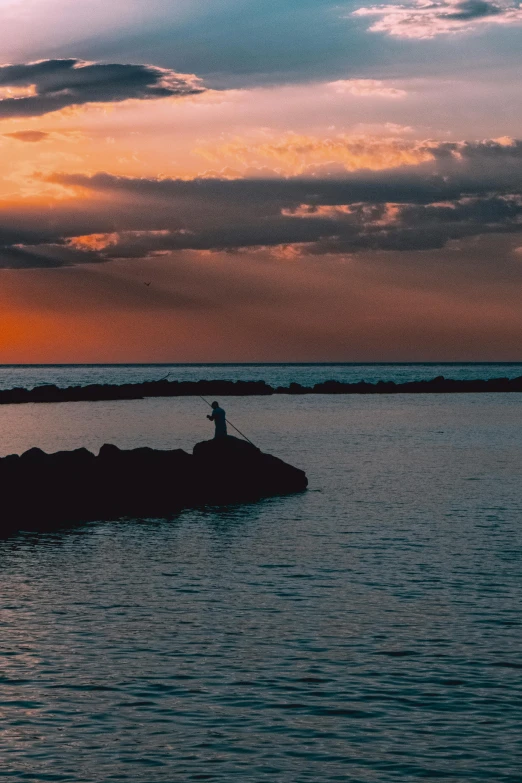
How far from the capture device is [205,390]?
388 ft

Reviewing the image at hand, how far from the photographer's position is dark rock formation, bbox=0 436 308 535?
29.2 metres

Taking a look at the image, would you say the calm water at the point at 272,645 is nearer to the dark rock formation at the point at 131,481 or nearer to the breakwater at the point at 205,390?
the dark rock formation at the point at 131,481

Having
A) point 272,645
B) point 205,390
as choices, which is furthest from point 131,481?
point 205,390

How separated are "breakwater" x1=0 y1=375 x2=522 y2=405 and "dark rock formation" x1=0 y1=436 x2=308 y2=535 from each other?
70134 mm

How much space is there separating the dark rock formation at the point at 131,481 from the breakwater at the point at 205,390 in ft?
230

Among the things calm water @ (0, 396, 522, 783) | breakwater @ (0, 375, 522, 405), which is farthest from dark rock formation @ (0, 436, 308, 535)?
breakwater @ (0, 375, 522, 405)

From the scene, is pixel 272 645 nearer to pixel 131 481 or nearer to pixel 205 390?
pixel 131 481

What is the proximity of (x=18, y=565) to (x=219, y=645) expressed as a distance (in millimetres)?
7894

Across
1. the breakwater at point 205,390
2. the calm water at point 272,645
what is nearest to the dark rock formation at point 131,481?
the calm water at point 272,645

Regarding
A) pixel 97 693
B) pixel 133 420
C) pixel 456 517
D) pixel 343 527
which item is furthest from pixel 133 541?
pixel 133 420

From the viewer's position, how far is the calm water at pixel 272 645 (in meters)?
10.4

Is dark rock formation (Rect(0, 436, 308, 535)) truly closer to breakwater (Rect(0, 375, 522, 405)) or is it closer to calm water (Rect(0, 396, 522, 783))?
calm water (Rect(0, 396, 522, 783))

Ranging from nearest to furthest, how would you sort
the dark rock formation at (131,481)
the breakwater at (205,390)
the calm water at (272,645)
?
the calm water at (272,645)
the dark rock formation at (131,481)
the breakwater at (205,390)

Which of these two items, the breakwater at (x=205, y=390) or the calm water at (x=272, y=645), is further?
the breakwater at (x=205, y=390)
